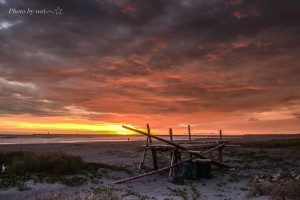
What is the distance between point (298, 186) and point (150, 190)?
7.73m

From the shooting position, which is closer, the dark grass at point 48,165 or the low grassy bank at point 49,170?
the low grassy bank at point 49,170

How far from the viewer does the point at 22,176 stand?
1795cm

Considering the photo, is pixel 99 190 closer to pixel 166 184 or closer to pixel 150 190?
pixel 150 190

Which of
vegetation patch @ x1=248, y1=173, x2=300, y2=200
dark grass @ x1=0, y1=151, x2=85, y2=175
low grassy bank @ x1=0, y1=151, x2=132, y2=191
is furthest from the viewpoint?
dark grass @ x1=0, y1=151, x2=85, y2=175

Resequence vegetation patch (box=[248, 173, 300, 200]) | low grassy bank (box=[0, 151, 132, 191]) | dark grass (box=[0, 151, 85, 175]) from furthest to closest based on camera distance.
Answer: dark grass (box=[0, 151, 85, 175]) < low grassy bank (box=[0, 151, 132, 191]) < vegetation patch (box=[248, 173, 300, 200])

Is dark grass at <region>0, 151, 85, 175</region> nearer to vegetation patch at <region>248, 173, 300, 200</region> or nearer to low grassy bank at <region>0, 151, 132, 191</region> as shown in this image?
low grassy bank at <region>0, 151, 132, 191</region>

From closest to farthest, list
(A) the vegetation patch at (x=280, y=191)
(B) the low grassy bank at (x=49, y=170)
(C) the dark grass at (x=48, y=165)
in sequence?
(A) the vegetation patch at (x=280, y=191)
(B) the low grassy bank at (x=49, y=170)
(C) the dark grass at (x=48, y=165)

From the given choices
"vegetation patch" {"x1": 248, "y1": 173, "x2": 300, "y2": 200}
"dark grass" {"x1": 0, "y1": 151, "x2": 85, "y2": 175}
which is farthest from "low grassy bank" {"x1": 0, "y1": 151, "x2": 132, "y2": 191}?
"vegetation patch" {"x1": 248, "y1": 173, "x2": 300, "y2": 200}

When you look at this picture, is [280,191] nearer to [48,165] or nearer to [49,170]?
[49,170]

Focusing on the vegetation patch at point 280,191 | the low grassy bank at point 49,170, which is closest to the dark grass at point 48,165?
the low grassy bank at point 49,170

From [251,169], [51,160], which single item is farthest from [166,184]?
[251,169]

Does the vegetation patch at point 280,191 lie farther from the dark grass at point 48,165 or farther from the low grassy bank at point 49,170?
the dark grass at point 48,165

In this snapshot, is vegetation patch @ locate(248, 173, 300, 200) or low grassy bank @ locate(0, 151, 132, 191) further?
low grassy bank @ locate(0, 151, 132, 191)

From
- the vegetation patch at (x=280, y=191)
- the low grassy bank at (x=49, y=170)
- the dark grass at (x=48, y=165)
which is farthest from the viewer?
the dark grass at (x=48, y=165)
